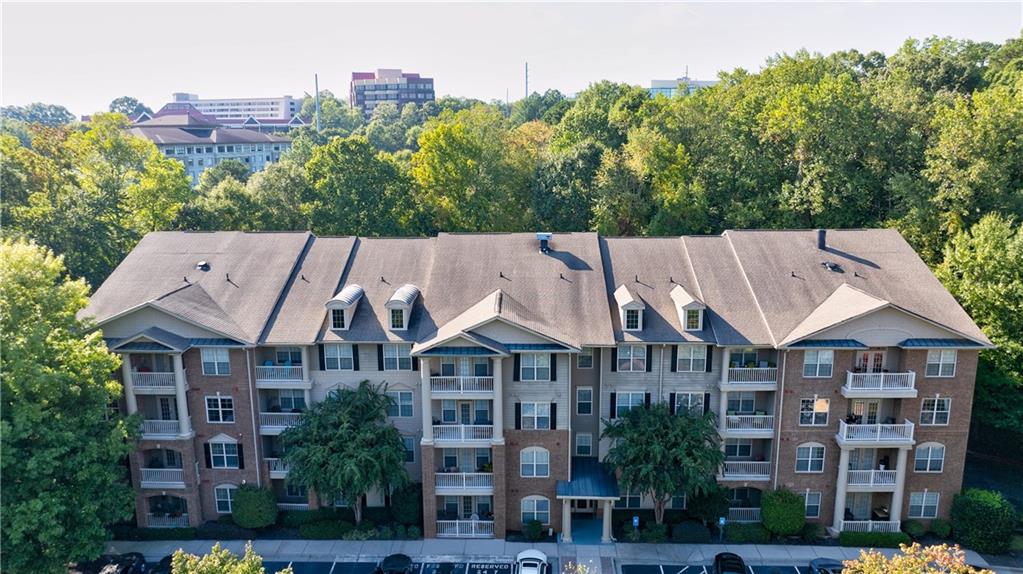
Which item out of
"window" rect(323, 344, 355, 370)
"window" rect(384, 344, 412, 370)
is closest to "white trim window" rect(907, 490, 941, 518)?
"window" rect(384, 344, 412, 370)

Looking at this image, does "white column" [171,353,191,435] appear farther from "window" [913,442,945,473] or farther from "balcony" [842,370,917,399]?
"window" [913,442,945,473]

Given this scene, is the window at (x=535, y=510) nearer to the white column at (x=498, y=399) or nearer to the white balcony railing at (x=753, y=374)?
the white column at (x=498, y=399)

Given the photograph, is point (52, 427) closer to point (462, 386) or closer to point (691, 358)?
point (462, 386)

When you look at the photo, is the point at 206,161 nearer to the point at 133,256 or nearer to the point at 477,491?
the point at 133,256

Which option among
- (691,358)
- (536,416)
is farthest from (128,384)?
(691,358)

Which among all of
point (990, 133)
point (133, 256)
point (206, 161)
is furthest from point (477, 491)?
point (206, 161)

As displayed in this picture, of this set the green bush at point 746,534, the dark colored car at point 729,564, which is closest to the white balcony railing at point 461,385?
the dark colored car at point 729,564
